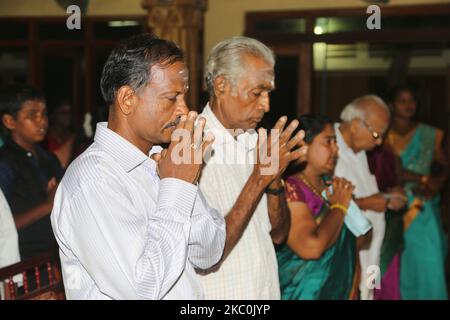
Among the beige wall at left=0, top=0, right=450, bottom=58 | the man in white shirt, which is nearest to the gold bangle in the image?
the man in white shirt

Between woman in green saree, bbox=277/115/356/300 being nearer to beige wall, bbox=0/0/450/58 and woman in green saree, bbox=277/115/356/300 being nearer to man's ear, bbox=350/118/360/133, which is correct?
man's ear, bbox=350/118/360/133

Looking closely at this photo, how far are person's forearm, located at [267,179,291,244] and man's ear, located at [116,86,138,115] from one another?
2.26 feet

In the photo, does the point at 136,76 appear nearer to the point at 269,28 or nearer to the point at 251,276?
the point at 251,276

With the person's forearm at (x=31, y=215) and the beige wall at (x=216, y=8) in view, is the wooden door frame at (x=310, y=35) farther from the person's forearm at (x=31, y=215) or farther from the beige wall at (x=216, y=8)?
the person's forearm at (x=31, y=215)

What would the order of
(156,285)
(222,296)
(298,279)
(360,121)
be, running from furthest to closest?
(360,121) < (298,279) < (222,296) < (156,285)

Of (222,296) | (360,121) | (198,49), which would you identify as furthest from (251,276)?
(198,49)

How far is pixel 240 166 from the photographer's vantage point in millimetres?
2113

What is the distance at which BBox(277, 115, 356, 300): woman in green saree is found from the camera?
2.50 m

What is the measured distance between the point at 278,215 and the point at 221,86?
45 centimetres

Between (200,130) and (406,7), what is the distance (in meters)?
3.53

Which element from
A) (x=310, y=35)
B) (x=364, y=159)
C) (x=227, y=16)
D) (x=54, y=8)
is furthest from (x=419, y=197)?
(x=54, y=8)

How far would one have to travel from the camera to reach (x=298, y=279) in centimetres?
255

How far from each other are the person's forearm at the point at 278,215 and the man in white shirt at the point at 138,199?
54cm

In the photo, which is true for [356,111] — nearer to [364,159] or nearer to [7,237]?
[364,159]
